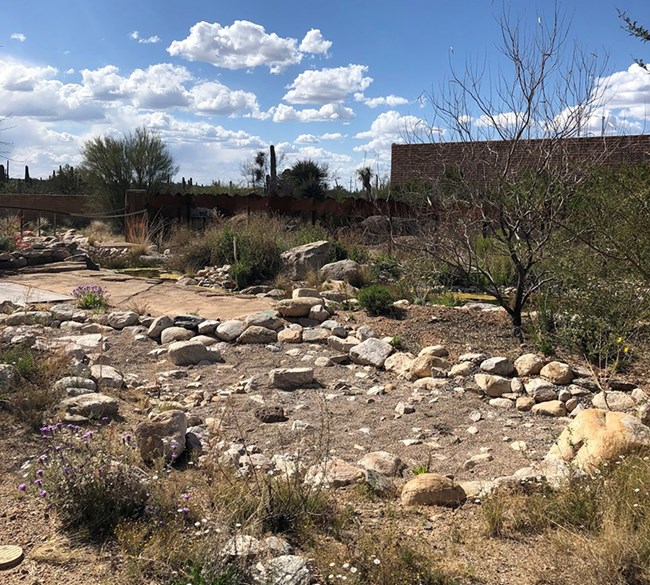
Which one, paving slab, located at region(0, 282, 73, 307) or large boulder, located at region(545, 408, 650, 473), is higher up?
paving slab, located at region(0, 282, 73, 307)

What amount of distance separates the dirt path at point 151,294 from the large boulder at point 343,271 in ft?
4.60

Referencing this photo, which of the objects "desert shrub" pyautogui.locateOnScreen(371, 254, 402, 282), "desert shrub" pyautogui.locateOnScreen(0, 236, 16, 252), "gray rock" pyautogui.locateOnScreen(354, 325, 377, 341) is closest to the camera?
"gray rock" pyautogui.locateOnScreen(354, 325, 377, 341)

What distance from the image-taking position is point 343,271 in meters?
10.8

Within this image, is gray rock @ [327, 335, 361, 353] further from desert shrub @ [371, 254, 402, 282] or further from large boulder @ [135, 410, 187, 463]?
desert shrub @ [371, 254, 402, 282]

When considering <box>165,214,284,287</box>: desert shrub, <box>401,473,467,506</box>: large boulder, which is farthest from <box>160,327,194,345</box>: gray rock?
<box>401,473,467,506</box>: large boulder

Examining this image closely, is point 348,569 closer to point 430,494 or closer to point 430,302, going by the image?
point 430,494

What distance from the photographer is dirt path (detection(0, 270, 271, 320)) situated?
9141mm

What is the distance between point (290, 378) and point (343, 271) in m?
4.81

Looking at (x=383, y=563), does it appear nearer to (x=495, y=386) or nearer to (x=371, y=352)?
(x=495, y=386)

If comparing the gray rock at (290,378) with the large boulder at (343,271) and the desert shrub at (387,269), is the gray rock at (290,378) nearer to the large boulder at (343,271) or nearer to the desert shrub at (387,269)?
the large boulder at (343,271)

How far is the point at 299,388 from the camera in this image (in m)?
6.20

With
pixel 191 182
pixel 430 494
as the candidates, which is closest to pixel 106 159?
pixel 191 182

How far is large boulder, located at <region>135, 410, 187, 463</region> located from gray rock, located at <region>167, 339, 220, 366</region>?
2.64m

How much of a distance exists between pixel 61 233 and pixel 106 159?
455 cm
